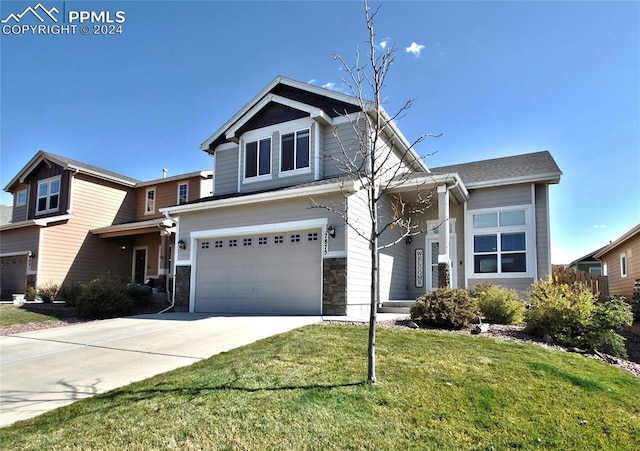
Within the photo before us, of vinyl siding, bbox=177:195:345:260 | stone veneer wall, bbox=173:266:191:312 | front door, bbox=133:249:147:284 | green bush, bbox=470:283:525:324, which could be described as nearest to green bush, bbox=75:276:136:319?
stone veneer wall, bbox=173:266:191:312

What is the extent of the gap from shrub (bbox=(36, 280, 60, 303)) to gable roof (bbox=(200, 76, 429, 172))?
9.68 m

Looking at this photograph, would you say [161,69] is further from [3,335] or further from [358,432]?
[358,432]

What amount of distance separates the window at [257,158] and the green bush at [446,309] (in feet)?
24.9

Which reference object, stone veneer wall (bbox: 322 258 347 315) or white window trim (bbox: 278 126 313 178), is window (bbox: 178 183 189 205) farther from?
stone veneer wall (bbox: 322 258 347 315)

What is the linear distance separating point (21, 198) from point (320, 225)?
21375 millimetres

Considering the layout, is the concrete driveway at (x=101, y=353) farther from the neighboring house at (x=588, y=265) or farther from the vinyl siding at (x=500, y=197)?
the neighboring house at (x=588, y=265)

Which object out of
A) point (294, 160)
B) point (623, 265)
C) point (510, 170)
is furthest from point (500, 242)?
point (623, 265)

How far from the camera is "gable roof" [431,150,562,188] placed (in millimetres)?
12703

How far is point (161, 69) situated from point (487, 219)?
38.3 feet

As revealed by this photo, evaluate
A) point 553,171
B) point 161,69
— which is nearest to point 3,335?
point 161,69

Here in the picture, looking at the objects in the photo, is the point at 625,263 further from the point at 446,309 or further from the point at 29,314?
the point at 29,314

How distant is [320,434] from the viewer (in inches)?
145

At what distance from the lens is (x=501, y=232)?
13.3 meters

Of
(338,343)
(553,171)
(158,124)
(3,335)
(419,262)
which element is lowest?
(3,335)
